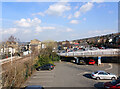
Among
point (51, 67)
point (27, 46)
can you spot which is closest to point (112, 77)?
point (51, 67)

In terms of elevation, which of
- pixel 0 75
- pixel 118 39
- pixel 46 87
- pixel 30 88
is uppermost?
pixel 118 39

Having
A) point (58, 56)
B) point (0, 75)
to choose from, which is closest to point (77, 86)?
point (0, 75)

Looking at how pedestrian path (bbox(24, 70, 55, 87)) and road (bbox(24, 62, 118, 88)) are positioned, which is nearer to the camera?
road (bbox(24, 62, 118, 88))

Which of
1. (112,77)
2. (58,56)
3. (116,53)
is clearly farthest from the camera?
(58,56)

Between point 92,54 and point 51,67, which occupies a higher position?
point 92,54

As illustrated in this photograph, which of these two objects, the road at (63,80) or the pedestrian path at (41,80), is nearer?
the road at (63,80)

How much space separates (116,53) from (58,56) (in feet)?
38.1

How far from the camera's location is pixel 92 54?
2147cm

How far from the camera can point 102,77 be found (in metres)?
11.4

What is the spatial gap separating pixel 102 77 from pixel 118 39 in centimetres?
1781

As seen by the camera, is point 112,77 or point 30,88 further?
point 112,77

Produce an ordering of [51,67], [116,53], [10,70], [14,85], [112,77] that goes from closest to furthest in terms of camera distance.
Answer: [10,70]
[14,85]
[112,77]
[51,67]
[116,53]

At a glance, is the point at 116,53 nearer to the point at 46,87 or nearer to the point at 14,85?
the point at 46,87

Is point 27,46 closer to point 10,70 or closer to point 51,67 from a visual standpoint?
point 51,67
